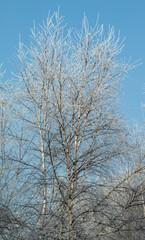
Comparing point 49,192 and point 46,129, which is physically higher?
point 46,129

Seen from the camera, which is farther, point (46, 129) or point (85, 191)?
point (46, 129)

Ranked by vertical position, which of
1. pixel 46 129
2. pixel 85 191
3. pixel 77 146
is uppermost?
pixel 46 129

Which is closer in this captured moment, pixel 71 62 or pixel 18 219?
pixel 18 219

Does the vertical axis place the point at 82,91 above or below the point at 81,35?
below

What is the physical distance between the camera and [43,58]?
6.75 metres

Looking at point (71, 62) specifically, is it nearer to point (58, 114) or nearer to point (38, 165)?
point (58, 114)

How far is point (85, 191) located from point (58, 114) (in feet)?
5.59

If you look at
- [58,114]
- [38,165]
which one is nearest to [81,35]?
[58,114]

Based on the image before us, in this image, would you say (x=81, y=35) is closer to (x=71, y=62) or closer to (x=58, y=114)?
(x=71, y=62)

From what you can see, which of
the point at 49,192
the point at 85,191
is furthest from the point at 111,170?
the point at 49,192

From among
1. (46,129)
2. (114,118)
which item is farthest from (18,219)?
(114,118)

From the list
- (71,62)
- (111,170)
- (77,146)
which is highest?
(71,62)

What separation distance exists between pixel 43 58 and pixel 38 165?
7.51ft

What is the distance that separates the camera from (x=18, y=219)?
620cm
